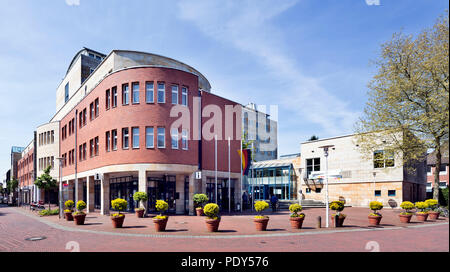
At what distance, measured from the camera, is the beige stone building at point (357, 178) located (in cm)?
3688

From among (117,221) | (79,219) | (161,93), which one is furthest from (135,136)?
(117,221)

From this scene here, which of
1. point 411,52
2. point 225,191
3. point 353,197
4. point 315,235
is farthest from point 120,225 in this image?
point 353,197

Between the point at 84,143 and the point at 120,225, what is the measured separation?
20323 mm

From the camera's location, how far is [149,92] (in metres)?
26.1

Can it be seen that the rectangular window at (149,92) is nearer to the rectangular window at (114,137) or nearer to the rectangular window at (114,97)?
the rectangular window at (114,97)

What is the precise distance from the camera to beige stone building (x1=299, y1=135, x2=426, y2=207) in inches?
1452

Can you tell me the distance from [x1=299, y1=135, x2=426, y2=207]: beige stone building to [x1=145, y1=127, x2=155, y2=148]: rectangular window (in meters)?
19.1

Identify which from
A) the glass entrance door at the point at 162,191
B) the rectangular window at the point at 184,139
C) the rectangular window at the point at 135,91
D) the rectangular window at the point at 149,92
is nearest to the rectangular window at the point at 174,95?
the rectangular window at the point at 149,92

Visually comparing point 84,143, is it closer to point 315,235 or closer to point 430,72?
point 315,235

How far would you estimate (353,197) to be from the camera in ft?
134

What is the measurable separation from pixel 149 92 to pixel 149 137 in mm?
3727

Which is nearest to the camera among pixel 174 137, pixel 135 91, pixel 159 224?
pixel 159 224

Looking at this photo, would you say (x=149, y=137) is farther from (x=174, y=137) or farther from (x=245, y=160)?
(x=245, y=160)
